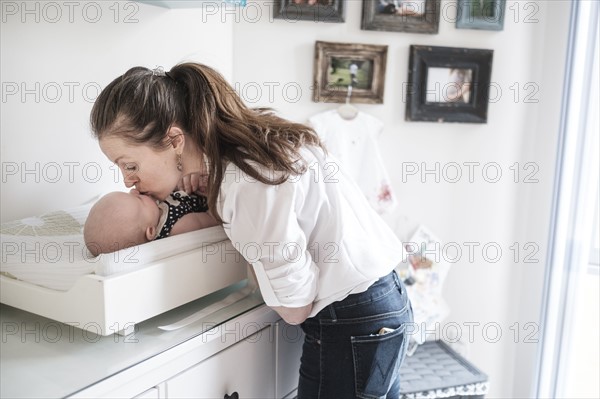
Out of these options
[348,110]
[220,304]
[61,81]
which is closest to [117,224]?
[220,304]

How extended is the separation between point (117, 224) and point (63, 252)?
0.11 m

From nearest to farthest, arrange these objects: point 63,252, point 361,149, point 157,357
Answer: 1. point 157,357
2. point 63,252
3. point 361,149

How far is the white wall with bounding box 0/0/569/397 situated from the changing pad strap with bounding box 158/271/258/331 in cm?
50

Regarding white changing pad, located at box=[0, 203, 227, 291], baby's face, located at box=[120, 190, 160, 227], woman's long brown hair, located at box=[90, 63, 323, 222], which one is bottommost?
white changing pad, located at box=[0, 203, 227, 291]

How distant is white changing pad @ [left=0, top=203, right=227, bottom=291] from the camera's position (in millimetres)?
901

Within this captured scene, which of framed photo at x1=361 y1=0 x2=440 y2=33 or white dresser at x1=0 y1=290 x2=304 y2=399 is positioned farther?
framed photo at x1=361 y1=0 x2=440 y2=33

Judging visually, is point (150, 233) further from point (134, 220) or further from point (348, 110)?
point (348, 110)

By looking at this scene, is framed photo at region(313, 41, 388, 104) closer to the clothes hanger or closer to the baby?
the clothes hanger

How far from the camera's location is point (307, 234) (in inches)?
40.4

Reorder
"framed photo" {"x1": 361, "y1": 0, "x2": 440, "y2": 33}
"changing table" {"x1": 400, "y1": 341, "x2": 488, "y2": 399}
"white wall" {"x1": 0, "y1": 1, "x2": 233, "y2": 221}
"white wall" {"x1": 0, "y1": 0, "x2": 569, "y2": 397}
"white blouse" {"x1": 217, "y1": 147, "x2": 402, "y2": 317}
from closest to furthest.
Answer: "white blouse" {"x1": 217, "y1": 147, "x2": 402, "y2": 317}, "white wall" {"x1": 0, "y1": 1, "x2": 233, "y2": 221}, "white wall" {"x1": 0, "y1": 0, "x2": 569, "y2": 397}, "changing table" {"x1": 400, "y1": 341, "x2": 488, "y2": 399}, "framed photo" {"x1": 361, "y1": 0, "x2": 440, "y2": 33}

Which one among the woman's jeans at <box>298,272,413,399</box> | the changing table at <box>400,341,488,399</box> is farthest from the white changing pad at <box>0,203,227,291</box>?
the changing table at <box>400,341,488,399</box>

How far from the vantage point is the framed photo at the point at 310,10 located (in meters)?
1.62

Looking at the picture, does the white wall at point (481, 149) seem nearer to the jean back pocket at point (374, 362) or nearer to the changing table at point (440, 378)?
the changing table at point (440, 378)

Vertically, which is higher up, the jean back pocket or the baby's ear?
the baby's ear
